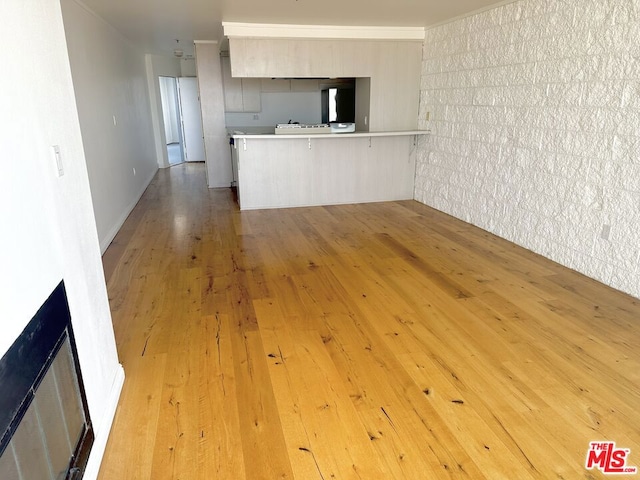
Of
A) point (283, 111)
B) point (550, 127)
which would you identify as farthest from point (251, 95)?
point (550, 127)

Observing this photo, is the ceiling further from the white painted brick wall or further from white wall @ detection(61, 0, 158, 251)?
the white painted brick wall

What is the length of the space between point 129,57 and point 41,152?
611 centimetres

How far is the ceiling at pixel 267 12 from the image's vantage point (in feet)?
13.3

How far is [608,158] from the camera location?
122 inches

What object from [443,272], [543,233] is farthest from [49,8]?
[543,233]

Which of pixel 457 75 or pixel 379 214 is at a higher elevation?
pixel 457 75

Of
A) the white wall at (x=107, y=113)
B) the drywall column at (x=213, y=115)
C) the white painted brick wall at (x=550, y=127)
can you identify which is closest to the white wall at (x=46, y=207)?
the white wall at (x=107, y=113)

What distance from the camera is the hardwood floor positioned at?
168cm

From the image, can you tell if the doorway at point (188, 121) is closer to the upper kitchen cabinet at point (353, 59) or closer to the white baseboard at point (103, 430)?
the upper kitchen cabinet at point (353, 59)

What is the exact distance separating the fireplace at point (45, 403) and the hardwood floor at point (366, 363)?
0.28m

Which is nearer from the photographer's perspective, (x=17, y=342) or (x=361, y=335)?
(x=17, y=342)

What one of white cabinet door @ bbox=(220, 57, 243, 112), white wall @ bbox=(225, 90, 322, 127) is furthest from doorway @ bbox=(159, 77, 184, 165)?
white cabinet door @ bbox=(220, 57, 243, 112)

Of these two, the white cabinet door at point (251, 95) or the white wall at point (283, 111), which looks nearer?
the white cabinet door at point (251, 95)

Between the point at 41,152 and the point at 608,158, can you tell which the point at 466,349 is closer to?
the point at 608,158
